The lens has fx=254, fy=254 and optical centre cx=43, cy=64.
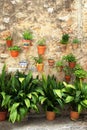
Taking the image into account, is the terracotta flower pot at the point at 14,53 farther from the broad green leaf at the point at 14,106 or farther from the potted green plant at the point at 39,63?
the broad green leaf at the point at 14,106

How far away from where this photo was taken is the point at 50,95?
221 inches

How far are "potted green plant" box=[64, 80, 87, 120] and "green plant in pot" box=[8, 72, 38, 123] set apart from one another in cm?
72

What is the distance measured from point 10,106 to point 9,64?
1159 mm

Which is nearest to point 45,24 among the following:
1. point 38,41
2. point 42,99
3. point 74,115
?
point 38,41

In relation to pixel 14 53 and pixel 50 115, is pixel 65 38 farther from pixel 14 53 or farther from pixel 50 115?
pixel 50 115

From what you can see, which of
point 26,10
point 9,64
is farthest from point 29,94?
point 26,10

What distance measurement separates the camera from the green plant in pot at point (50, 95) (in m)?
5.48

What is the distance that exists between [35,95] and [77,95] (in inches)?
35.3

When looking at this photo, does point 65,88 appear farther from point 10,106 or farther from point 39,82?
point 10,106

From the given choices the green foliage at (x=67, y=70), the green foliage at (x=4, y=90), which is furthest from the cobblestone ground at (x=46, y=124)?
the green foliage at (x=67, y=70)

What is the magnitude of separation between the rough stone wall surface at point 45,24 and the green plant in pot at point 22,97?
54cm

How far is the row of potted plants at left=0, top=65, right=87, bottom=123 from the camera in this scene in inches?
210

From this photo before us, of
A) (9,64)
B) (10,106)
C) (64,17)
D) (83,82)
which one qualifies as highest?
(64,17)

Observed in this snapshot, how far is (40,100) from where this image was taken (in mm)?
5434
